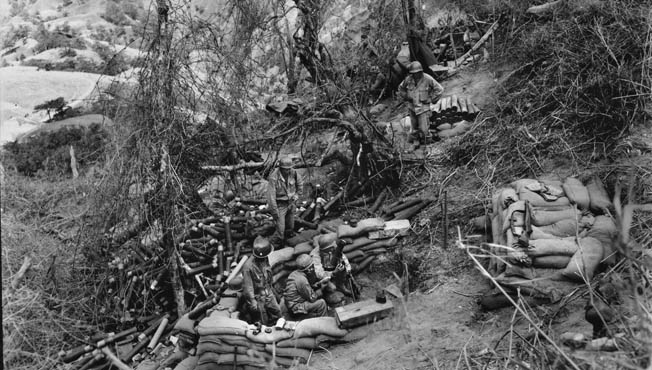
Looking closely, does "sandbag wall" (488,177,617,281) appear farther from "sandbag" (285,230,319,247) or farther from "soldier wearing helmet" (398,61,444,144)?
"soldier wearing helmet" (398,61,444,144)

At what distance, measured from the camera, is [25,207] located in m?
10.4

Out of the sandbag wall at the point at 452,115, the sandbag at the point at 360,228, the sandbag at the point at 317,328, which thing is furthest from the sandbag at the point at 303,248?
the sandbag wall at the point at 452,115

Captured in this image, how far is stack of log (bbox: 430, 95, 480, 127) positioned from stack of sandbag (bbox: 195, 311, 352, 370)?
20.9 feet

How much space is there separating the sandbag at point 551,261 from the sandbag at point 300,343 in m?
2.92

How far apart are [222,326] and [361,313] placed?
176 centimetres

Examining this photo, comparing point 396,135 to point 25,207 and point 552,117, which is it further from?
point 25,207

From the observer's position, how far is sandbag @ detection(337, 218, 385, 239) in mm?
8664

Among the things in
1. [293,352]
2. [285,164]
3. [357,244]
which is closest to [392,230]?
[357,244]

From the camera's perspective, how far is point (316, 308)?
→ 732cm

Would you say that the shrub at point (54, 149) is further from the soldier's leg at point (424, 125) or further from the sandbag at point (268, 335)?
the sandbag at point (268, 335)

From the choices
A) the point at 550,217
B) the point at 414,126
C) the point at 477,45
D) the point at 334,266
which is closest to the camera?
the point at 550,217

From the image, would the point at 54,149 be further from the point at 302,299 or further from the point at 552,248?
the point at 552,248

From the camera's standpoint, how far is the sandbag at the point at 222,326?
6660 millimetres

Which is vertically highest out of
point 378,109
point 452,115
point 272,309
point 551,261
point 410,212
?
point 452,115
